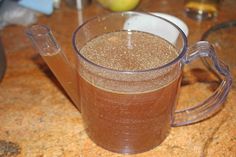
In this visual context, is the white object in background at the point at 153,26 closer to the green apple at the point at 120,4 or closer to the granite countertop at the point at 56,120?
the granite countertop at the point at 56,120

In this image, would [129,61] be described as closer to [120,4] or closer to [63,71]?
[63,71]

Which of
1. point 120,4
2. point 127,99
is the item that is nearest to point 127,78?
point 127,99

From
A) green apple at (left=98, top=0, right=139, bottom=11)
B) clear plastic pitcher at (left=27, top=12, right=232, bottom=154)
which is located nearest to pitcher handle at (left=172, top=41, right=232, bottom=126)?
clear plastic pitcher at (left=27, top=12, right=232, bottom=154)

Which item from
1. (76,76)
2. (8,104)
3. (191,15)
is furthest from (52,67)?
(191,15)

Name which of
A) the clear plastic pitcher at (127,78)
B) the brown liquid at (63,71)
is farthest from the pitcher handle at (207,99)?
the brown liquid at (63,71)

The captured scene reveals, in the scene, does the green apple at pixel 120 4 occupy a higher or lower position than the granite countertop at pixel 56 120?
higher

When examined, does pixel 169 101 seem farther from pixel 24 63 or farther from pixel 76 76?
pixel 24 63
